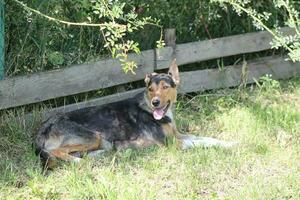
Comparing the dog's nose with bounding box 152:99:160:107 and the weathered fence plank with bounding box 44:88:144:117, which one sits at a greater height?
the dog's nose with bounding box 152:99:160:107

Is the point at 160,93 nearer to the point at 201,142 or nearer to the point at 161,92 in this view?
the point at 161,92

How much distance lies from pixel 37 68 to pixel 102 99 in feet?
3.17

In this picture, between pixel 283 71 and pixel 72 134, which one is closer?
pixel 72 134

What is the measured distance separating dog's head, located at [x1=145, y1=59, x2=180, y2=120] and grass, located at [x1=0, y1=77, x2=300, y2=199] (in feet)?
1.86

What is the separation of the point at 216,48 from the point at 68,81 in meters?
2.55

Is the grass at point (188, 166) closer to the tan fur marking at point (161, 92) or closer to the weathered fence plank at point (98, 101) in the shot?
the weathered fence plank at point (98, 101)

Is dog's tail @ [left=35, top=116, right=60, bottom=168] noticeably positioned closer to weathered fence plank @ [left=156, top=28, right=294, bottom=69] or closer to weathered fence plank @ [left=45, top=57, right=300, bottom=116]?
weathered fence plank @ [left=45, top=57, right=300, bottom=116]

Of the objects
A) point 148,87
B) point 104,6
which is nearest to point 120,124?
point 148,87

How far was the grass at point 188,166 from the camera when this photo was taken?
5449 mm

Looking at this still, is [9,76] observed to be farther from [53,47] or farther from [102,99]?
[102,99]

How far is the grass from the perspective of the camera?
5.45 metres

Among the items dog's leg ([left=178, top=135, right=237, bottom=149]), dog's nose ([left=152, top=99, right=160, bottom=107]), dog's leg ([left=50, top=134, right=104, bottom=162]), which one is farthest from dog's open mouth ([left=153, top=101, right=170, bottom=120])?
dog's leg ([left=50, top=134, right=104, bottom=162])

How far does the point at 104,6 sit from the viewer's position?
552cm

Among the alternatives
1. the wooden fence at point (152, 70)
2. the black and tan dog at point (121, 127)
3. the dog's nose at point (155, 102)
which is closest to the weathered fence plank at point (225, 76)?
the wooden fence at point (152, 70)
